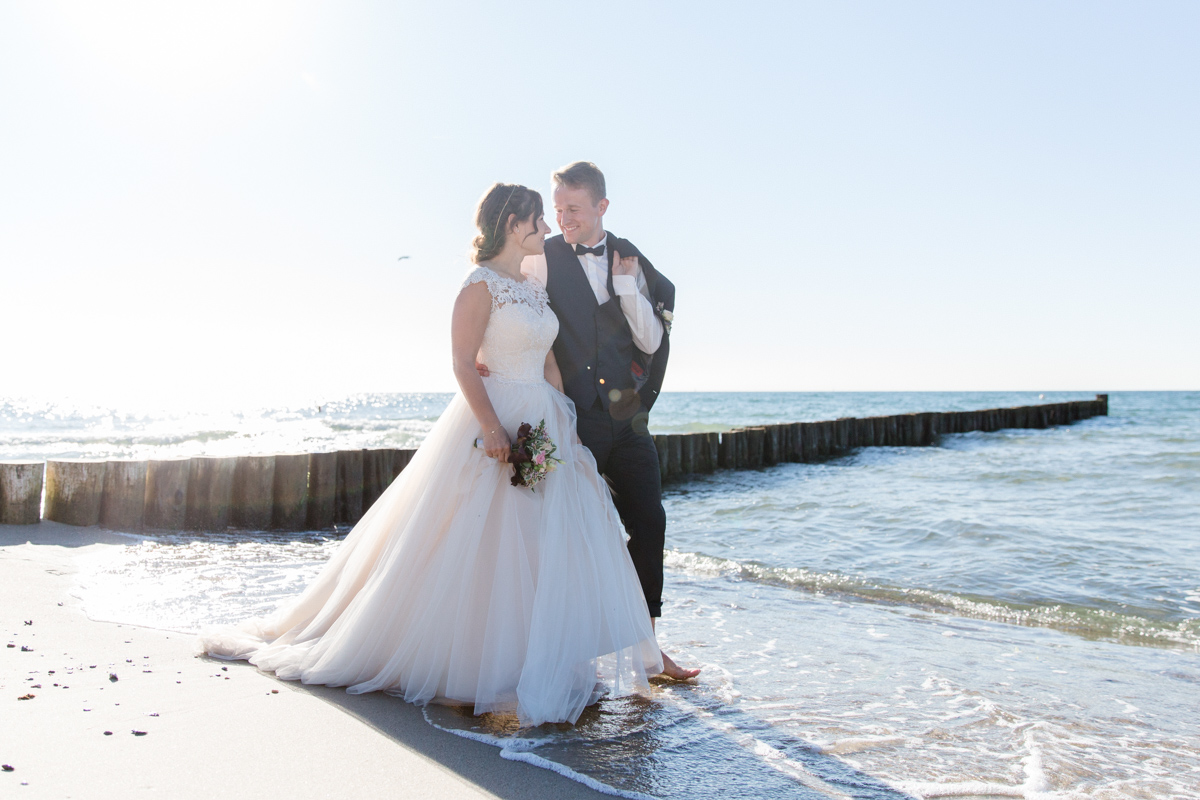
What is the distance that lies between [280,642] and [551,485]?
133cm

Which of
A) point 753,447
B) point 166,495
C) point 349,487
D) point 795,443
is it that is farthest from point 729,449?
point 166,495

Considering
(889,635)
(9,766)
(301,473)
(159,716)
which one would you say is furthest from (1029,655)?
(301,473)

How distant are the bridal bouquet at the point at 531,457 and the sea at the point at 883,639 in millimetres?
856

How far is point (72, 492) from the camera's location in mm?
6473

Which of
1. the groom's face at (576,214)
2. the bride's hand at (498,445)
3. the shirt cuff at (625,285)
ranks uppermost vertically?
the groom's face at (576,214)

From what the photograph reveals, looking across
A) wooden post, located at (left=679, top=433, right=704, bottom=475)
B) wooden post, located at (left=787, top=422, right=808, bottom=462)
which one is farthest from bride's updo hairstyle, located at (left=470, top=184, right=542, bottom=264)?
wooden post, located at (left=787, top=422, right=808, bottom=462)

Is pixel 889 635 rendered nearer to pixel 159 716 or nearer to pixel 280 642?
pixel 280 642

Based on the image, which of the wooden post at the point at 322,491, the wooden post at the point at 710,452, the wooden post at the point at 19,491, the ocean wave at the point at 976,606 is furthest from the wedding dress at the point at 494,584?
the wooden post at the point at 710,452

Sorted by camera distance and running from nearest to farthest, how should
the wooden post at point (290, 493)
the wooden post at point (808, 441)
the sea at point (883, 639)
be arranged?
the sea at point (883, 639)
the wooden post at point (290, 493)
the wooden post at point (808, 441)

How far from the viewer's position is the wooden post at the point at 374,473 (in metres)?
8.28

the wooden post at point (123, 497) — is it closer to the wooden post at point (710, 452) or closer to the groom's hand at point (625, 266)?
the groom's hand at point (625, 266)

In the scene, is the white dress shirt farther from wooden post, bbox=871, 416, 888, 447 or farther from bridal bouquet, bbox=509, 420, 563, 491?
wooden post, bbox=871, 416, 888, 447

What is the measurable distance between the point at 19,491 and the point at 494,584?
5.21 m

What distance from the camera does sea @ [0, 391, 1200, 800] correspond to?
8.56ft
